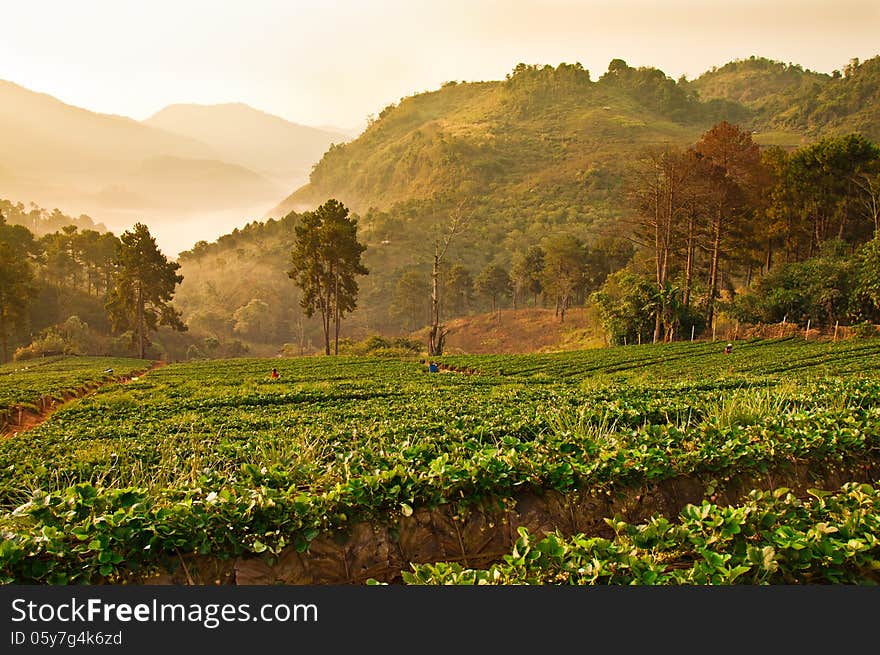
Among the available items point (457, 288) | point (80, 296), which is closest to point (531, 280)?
point (457, 288)

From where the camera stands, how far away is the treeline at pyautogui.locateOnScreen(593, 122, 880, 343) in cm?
3453

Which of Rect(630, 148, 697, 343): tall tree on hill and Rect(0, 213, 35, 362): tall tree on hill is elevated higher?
Rect(630, 148, 697, 343): tall tree on hill

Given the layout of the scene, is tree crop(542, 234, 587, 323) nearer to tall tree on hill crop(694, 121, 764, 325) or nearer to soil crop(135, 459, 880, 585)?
tall tree on hill crop(694, 121, 764, 325)

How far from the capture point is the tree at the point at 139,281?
161 feet

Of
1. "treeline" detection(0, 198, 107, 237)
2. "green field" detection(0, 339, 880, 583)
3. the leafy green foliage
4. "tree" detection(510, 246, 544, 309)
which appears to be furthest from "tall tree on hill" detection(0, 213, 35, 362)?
"treeline" detection(0, 198, 107, 237)

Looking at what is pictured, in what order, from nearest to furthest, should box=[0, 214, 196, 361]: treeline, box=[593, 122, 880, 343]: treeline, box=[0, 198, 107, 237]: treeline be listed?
box=[593, 122, 880, 343]: treeline
box=[0, 214, 196, 361]: treeline
box=[0, 198, 107, 237]: treeline

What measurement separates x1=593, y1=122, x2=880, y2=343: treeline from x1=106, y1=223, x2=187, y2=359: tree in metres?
42.1

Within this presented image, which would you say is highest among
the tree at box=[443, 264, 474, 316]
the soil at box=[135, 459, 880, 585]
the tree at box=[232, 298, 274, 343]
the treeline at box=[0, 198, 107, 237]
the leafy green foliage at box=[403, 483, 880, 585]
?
the treeline at box=[0, 198, 107, 237]

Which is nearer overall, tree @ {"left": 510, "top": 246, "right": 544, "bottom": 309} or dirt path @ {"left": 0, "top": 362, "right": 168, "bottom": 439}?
dirt path @ {"left": 0, "top": 362, "right": 168, "bottom": 439}

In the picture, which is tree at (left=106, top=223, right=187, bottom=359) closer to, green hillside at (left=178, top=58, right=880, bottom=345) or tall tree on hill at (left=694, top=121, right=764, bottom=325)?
green hillside at (left=178, top=58, right=880, bottom=345)

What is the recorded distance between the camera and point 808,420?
6445 millimetres

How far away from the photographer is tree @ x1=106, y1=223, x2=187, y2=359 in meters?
49.0

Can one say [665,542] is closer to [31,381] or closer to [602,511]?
[602,511]

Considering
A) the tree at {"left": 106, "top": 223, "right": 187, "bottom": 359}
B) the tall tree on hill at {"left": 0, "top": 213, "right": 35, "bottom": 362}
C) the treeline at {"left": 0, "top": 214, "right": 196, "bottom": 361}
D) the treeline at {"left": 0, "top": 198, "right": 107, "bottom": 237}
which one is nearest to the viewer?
the tall tree on hill at {"left": 0, "top": 213, "right": 35, "bottom": 362}
